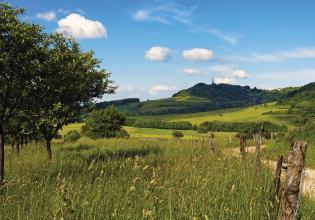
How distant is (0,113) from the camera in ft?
47.2

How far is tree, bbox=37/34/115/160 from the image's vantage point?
53.0 ft

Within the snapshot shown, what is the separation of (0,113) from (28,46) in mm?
2659

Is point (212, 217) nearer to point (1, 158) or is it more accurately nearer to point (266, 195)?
point (266, 195)

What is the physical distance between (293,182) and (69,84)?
16916 millimetres

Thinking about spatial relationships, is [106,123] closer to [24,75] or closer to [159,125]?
[24,75]

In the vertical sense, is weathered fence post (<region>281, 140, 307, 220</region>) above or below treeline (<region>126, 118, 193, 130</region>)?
above

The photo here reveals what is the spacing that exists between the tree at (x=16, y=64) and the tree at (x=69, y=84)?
102cm

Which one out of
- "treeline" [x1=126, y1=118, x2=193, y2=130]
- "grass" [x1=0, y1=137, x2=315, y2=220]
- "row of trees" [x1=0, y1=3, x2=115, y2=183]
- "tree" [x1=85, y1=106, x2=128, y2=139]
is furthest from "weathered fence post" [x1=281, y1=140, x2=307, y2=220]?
"treeline" [x1=126, y1=118, x2=193, y2=130]

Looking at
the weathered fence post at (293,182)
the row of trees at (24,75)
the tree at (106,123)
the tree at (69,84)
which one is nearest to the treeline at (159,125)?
the tree at (106,123)

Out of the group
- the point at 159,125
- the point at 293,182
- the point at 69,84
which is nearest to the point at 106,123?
the point at 69,84

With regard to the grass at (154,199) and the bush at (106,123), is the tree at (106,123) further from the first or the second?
the grass at (154,199)

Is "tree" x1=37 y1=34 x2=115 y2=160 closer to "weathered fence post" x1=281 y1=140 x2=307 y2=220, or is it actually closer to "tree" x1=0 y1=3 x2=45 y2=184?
Result: "tree" x1=0 y1=3 x2=45 y2=184

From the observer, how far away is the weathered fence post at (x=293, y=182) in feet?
22.0

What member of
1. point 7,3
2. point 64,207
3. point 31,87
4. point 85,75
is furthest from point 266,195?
point 85,75
